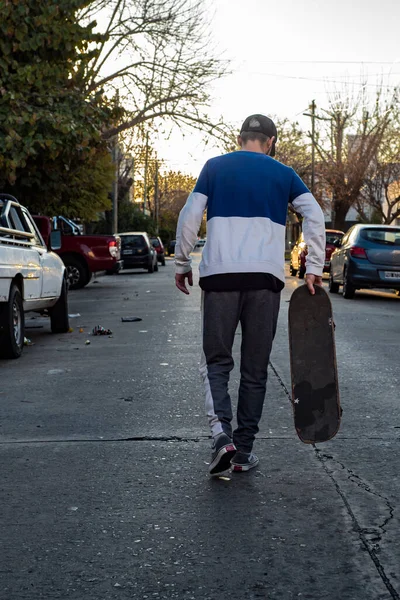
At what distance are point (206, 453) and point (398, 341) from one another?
699cm

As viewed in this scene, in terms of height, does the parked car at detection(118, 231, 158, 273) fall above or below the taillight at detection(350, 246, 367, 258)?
below

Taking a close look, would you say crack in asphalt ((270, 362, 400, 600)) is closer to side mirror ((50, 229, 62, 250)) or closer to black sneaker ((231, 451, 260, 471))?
black sneaker ((231, 451, 260, 471))

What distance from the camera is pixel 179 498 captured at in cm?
500

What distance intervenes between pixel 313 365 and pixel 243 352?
0.40 meters

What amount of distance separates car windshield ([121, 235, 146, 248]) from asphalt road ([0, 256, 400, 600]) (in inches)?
1169

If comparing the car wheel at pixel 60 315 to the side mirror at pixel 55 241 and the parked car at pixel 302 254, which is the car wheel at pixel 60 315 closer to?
the side mirror at pixel 55 241

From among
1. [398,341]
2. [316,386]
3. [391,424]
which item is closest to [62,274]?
[398,341]

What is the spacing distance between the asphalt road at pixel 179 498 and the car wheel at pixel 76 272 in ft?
59.0

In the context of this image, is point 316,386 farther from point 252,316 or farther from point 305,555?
point 305,555

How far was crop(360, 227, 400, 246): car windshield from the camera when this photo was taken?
2102 cm


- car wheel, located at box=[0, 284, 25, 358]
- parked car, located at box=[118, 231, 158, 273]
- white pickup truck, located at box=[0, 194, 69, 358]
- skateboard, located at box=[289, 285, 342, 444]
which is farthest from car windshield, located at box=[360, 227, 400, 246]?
parked car, located at box=[118, 231, 158, 273]

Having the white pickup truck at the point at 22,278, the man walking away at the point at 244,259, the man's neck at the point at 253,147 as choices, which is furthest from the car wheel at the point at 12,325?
the man's neck at the point at 253,147

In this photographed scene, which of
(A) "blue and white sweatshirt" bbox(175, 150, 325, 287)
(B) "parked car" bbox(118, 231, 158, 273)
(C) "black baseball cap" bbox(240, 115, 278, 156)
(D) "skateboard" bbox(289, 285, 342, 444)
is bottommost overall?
(B) "parked car" bbox(118, 231, 158, 273)

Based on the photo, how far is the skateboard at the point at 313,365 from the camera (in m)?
5.53
